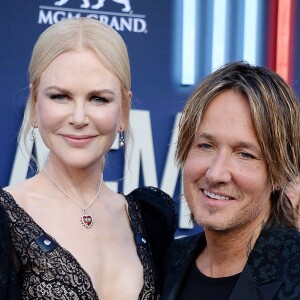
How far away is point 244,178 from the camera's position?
192 cm

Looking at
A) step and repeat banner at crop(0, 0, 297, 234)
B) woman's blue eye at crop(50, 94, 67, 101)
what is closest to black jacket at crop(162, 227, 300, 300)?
woman's blue eye at crop(50, 94, 67, 101)

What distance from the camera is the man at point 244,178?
192 centimetres

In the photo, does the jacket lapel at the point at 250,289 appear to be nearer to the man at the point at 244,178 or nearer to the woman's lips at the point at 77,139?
the man at the point at 244,178

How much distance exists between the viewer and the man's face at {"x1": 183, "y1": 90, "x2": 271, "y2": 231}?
1924 millimetres

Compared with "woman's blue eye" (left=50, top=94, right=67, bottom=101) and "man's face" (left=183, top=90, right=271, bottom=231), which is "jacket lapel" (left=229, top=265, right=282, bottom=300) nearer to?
"man's face" (left=183, top=90, right=271, bottom=231)

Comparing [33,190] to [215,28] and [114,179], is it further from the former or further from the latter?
[215,28]

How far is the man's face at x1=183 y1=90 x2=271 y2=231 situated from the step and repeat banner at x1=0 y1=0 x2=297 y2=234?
1894mm

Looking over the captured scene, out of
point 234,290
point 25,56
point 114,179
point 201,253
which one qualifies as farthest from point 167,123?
point 234,290

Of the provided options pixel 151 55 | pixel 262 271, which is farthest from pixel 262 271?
pixel 151 55

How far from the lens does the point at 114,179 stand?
3947mm

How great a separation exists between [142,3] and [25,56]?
2.28 feet

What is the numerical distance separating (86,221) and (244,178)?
64cm

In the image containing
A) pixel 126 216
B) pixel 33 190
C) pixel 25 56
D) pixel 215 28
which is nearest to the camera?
pixel 33 190

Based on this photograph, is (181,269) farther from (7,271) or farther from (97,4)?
(97,4)
